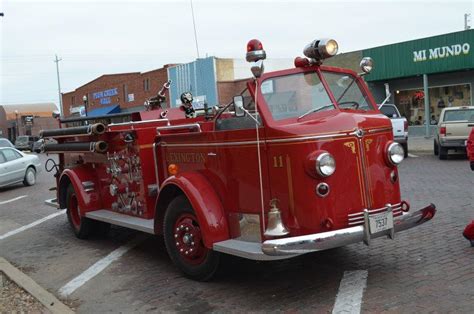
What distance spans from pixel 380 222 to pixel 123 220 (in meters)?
3.53

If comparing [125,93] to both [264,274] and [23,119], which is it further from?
[264,274]

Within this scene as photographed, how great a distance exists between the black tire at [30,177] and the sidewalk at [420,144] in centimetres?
1387

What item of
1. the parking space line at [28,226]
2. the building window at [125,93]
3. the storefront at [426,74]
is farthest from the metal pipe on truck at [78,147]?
the building window at [125,93]

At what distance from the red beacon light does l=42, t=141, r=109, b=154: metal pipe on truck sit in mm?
3258

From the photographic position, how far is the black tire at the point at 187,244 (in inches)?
224

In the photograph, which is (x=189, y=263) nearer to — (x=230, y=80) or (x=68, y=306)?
(x=68, y=306)

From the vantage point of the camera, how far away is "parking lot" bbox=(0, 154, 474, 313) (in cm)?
505

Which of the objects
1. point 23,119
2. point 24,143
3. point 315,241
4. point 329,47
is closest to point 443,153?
point 329,47

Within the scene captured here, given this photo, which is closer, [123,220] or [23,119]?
[123,220]

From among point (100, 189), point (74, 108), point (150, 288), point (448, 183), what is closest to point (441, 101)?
point (448, 183)

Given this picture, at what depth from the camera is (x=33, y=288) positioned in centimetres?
591

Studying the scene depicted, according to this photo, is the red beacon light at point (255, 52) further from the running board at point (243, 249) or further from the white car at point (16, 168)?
the white car at point (16, 168)

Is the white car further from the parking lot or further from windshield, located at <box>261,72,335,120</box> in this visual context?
windshield, located at <box>261,72,335,120</box>

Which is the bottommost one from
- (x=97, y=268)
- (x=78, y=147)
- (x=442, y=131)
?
(x=97, y=268)
